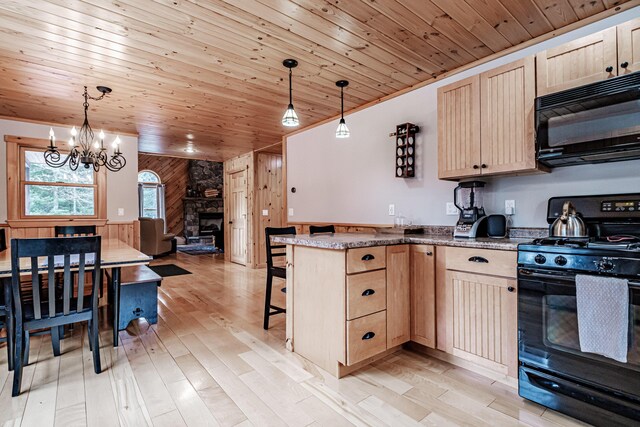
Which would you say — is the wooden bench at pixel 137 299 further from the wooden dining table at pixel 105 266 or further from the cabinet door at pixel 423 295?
the cabinet door at pixel 423 295

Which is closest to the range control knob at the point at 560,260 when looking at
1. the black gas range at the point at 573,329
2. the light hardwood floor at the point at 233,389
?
the black gas range at the point at 573,329

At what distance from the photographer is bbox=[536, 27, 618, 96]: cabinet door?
1825 mm

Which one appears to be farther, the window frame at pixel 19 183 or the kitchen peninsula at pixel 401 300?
the window frame at pixel 19 183

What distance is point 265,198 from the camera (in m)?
6.37

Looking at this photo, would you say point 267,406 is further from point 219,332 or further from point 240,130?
point 240,130

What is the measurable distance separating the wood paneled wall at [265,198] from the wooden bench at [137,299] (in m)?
3.13

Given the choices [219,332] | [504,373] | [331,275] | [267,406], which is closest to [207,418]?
[267,406]

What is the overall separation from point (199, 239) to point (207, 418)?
32.2 feet

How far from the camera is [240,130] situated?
16.0ft

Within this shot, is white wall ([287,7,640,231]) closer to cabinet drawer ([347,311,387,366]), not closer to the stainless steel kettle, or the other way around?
the stainless steel kettle

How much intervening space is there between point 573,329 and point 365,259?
3.70ft

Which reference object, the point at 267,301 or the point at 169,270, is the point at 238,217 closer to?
the point at 169,270

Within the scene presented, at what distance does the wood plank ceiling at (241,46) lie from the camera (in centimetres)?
204

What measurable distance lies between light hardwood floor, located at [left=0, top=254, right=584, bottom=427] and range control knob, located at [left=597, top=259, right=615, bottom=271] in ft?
2.66
